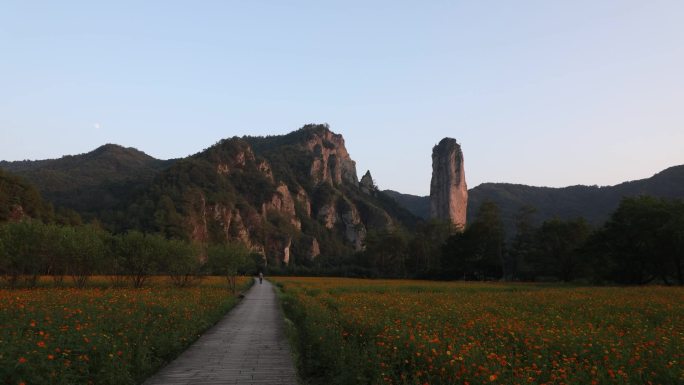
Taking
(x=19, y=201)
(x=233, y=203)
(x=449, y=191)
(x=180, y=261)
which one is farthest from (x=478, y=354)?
(x=449, y=191)

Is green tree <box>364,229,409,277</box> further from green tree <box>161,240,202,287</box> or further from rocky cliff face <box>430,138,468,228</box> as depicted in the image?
rocky cliff face <box>430,138,468,228</box>

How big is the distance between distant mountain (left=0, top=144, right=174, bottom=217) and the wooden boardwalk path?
111039 millimetres

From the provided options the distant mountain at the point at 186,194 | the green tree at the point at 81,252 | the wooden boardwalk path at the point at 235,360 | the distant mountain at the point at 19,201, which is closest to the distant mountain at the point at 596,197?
the distant mountain at the point at 186,194

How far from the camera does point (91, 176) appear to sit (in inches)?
5950

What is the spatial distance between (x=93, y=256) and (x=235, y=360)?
2890 cm

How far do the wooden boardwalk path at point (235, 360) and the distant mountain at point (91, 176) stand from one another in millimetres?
111039

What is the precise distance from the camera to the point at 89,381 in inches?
279

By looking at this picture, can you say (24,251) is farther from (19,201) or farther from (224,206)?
(224,206)

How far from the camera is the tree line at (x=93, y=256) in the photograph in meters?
30.5

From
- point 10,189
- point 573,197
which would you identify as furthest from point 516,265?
point 573,197

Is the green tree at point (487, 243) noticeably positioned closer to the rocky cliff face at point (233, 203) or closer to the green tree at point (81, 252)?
the rocky cliff face at point (233, 203)

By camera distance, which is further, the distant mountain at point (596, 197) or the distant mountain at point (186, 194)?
the distant mountain at point (596, 197)

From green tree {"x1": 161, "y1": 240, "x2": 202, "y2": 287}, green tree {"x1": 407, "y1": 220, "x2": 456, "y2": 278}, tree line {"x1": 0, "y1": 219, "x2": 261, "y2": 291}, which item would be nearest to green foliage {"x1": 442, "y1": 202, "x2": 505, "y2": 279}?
green tree {"x1": 407, "y1": 220, "x2": 456, "y2": 278}

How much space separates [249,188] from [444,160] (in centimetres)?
8799
